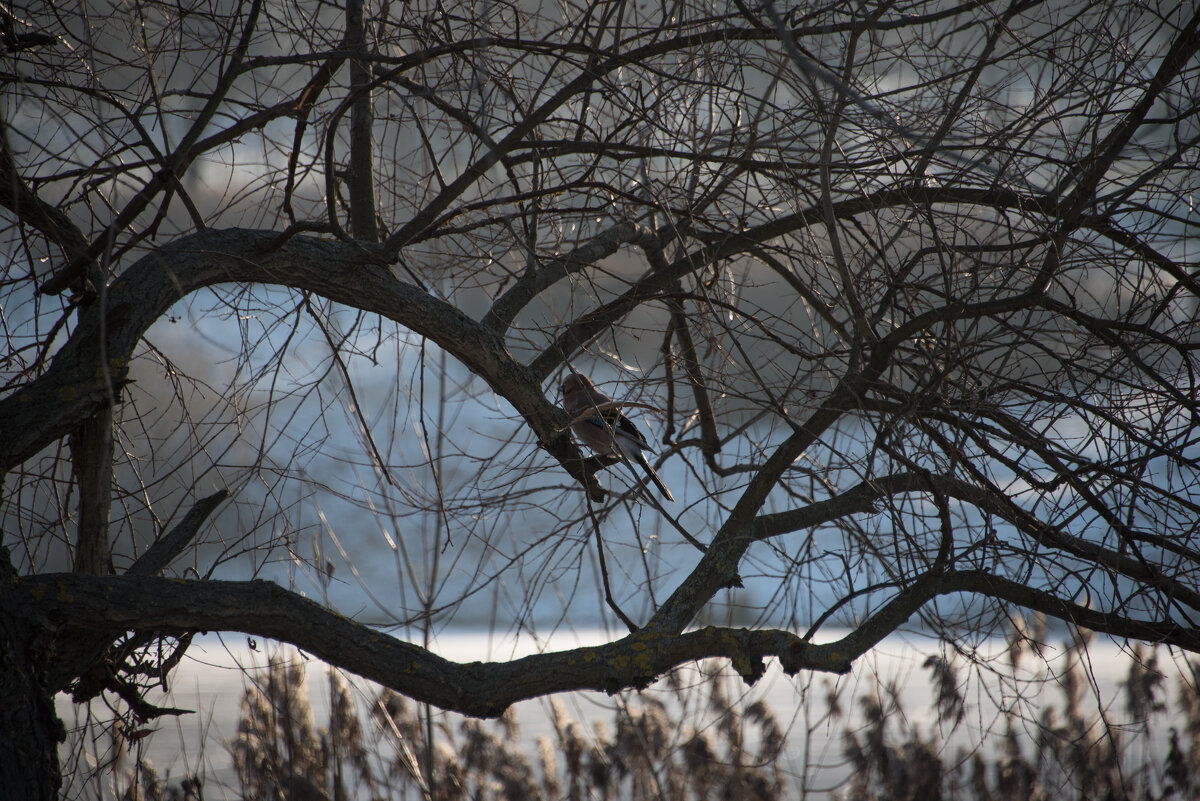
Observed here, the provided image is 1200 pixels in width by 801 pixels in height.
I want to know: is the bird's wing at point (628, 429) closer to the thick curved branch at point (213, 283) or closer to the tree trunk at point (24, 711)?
the thick curved branch at point (213, 283)

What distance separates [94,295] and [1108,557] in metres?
2.49

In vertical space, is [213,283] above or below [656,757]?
above

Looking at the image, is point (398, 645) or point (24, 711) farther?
point (398, 645)

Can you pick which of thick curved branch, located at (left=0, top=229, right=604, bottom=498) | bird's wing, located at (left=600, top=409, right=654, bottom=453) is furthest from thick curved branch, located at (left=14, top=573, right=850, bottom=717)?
bird's wing, located at (left=600, top=409, right=654, bottom=453)

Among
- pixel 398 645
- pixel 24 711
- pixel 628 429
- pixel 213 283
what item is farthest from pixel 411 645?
pixel 628 429

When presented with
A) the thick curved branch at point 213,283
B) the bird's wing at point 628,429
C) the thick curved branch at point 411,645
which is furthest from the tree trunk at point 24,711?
the bird's wing at point 628,429

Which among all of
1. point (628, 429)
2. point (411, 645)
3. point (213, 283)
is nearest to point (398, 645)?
point (411, 645)

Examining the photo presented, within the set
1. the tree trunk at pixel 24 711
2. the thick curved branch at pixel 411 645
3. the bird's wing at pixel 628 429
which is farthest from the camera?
the bird's wing at pixel 628 429

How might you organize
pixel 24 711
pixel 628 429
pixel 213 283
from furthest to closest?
pixel 628 429 → pixel 213 283 → pixel 24 711

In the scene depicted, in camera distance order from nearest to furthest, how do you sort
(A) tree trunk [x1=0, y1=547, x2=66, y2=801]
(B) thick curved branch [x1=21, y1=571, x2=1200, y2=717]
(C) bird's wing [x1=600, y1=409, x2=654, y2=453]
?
(A) tree trunk [x1=0, y1=547, x2=66, y2=801]
(B) thick curved branch [x1=21, y1=571, x2=1200, y2=717]
(C) bird's wing [x1=600, y1=409, x2=654, y2=453]

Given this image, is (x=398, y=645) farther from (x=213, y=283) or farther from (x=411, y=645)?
(x=213, y=283)

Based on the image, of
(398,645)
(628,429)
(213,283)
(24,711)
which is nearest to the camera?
(24,711)

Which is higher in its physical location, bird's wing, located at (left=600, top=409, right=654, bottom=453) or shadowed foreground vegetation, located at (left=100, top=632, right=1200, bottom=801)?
bird's wing, located at (left=600, top=409, right=654, bottom=453)

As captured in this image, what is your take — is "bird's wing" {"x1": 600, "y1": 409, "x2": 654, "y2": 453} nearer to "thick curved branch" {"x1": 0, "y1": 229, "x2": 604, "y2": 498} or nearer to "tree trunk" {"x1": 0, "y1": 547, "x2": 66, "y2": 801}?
"thick curved branch" {"x1": 0, "y1": 229, "x2": 604, "y2": 498}
